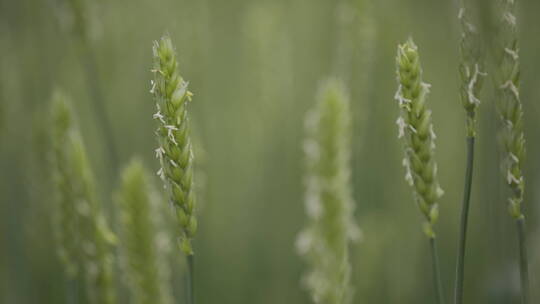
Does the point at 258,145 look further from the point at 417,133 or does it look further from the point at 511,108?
the point at 511,108

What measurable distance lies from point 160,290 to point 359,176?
4.91 feet

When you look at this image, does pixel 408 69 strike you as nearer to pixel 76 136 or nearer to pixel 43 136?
pixel 76 136

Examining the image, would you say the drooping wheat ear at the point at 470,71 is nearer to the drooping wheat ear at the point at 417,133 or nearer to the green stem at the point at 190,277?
the drooping wheat ear at the point at 417,133

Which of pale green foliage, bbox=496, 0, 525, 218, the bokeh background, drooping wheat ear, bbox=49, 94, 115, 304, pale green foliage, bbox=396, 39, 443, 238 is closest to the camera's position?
pale green foliage, bbox=496, 0, 525, 218

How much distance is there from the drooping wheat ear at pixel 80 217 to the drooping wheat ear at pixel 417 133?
775 millimetres

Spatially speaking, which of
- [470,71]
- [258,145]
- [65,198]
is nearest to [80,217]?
[65,198]

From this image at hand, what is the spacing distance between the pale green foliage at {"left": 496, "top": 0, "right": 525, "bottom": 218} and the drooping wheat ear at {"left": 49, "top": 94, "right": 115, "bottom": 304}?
94cm

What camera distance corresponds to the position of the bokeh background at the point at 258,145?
2.07m

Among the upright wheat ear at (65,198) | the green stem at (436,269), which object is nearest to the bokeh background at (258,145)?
the upright wheat ear at (65,198)

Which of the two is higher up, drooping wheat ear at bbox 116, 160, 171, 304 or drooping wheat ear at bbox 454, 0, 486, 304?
drooping wheat ear at bbox 454, 0, 486, 304

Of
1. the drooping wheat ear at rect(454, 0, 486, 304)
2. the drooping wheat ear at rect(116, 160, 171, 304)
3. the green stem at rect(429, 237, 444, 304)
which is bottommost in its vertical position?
the green stem at rect(429, 237, 444, 304)

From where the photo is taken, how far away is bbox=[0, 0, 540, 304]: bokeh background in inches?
Answer: 81.4

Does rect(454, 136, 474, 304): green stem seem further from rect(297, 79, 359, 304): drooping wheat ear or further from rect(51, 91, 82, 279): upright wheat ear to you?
rect(51, 91, 82, 279): upright wheat ear

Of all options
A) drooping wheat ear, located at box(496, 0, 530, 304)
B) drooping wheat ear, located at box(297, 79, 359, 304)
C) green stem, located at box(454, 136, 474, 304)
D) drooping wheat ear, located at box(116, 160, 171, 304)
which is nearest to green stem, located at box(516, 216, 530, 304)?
drooping wheat ear, located at box(496, 0, 530, 304)
